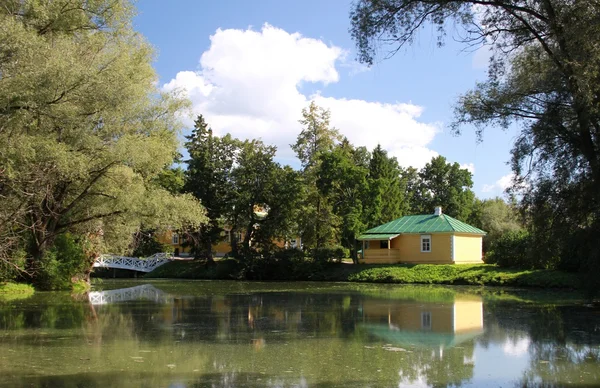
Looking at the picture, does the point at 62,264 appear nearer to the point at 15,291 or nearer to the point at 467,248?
the point at 15,291

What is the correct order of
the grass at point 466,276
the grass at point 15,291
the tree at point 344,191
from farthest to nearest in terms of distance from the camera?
1. the tree at point 344,191
2. the grass at point 466,276
3. the grass at point 15,291

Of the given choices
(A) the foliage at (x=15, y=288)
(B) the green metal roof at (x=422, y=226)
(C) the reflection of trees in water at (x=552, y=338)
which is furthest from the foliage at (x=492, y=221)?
(A) the foliage at (x=15, y=288)

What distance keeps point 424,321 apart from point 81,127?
11.5 metres

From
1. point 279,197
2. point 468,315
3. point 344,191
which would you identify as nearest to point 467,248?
point 344,191

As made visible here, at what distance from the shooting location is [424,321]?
1416cm

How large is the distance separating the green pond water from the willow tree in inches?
Answer: 162

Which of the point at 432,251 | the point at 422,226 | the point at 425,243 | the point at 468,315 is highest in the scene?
the point at 422,226

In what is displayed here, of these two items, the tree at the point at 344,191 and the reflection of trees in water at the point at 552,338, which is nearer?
the reflection of trees in water at the point at 552,338

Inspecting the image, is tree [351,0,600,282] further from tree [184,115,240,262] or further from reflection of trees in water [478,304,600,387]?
tree [184,115,240,262]

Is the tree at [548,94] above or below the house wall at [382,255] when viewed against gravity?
above

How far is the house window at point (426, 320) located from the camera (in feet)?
43.0

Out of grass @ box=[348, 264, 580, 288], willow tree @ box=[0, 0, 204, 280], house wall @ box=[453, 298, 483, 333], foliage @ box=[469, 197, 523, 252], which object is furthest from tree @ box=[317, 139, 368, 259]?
house wall @ box=[453, 298, 483, 333]

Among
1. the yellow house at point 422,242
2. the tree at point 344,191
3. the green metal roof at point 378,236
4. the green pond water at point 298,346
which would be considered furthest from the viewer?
the tree at point 344,191

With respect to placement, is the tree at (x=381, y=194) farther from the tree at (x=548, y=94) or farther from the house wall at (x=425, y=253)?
the tree at (x=548, y=94)
